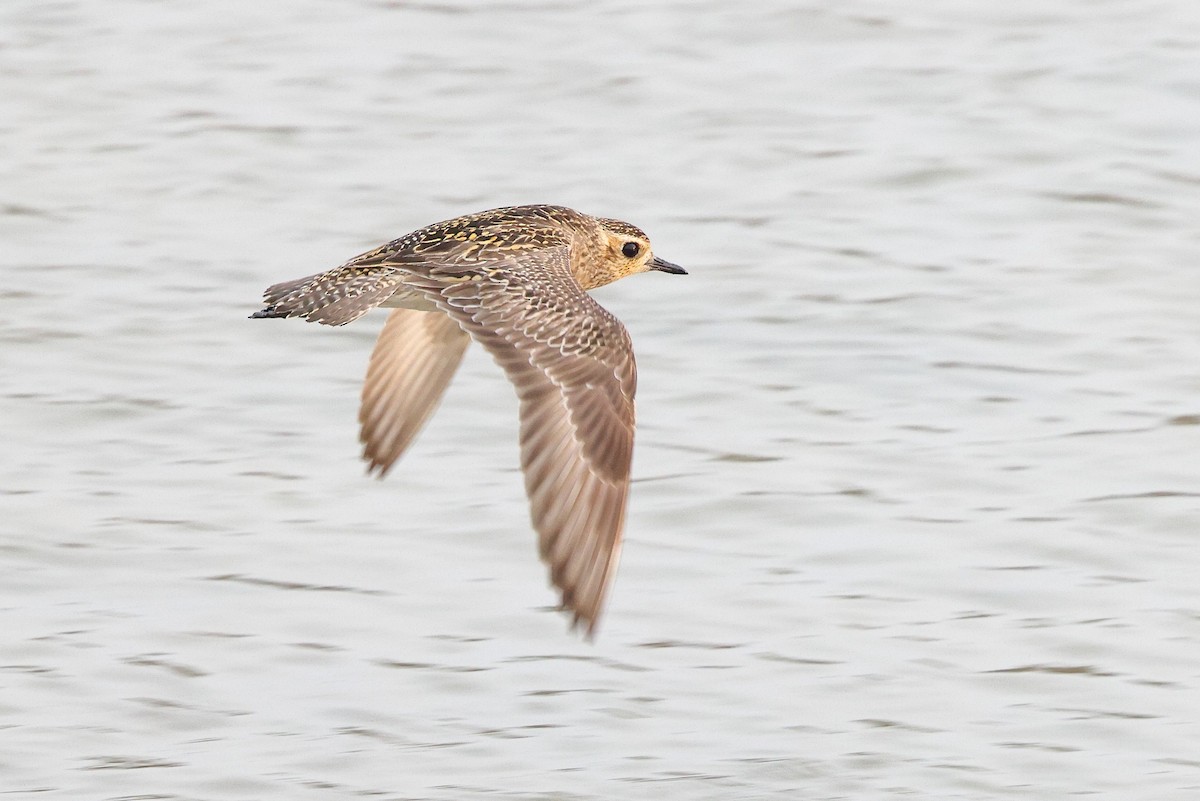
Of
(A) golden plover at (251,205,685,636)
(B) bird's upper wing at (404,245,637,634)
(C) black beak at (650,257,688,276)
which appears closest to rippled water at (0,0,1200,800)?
(A) golden plover at (251,205,685,636)

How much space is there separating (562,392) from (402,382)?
150cm

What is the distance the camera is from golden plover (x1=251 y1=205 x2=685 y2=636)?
7.48 metres

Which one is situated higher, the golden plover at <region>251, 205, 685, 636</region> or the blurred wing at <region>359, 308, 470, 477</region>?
the golden plover at <region>251, 205, 685, 636</region>

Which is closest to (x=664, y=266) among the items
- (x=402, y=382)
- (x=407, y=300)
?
(x=402, y=382)

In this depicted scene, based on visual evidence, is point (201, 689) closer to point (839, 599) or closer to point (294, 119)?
point (839, 599)

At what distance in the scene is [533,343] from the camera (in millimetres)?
7875

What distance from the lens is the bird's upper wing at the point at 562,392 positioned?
7383mm

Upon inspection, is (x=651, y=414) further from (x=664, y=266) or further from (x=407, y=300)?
(x=407, y=300)

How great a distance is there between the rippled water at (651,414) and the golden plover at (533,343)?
88 centimetres

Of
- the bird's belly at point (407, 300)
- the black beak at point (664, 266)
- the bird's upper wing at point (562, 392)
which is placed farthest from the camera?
the black beak at point (664, 266)

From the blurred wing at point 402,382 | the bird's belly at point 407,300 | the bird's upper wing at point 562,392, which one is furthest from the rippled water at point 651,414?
the bird's belly at point 407,300

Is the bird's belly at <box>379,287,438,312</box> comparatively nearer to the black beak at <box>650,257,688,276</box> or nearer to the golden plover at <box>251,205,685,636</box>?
the golden plover at <box>251,205,685,636</box>

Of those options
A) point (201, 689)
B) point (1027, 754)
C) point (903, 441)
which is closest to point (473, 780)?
point (201, 689)

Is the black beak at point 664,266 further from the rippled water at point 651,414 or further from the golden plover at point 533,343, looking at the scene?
the rippled water at point 651,414
